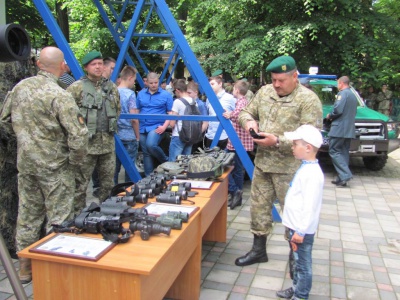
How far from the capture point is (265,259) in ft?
13.4

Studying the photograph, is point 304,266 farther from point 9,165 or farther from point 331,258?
point 9,165

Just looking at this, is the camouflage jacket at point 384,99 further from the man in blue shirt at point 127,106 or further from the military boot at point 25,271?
the military boot at point 25,271

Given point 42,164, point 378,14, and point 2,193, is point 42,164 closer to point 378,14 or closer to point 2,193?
point 2,193

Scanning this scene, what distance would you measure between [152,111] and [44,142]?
10.1ft

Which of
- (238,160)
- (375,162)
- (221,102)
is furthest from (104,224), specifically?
(375,162)

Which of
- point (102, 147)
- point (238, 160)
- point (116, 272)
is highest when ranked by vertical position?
point (102, 147)

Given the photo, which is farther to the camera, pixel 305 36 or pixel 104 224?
pixel 305 36

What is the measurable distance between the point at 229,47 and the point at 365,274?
985cm

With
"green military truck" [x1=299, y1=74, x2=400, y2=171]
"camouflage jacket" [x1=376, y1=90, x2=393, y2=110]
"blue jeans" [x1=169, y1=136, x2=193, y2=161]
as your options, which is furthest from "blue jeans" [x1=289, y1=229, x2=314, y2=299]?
"camouflage jacket" [x1=376, y1=90, x2=393, y2=110]

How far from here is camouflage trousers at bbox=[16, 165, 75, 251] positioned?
3.42m

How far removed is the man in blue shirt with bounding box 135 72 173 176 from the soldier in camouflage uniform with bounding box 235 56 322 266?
2634 mm

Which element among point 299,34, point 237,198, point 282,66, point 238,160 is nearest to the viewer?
point 282,66

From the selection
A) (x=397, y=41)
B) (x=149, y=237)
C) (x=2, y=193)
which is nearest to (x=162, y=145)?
(x=2, y=193)

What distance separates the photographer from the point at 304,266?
9.94 ft
